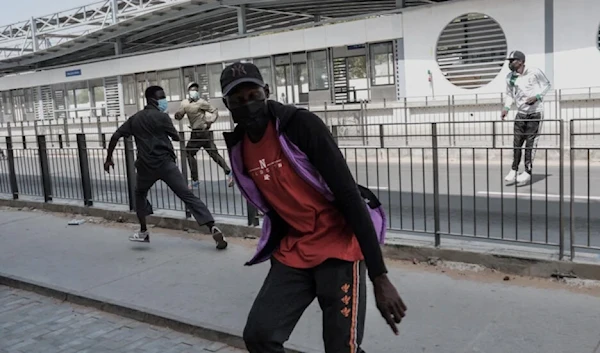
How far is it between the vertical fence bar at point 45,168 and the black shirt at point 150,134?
3.73m

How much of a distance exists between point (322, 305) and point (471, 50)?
16.9 metres

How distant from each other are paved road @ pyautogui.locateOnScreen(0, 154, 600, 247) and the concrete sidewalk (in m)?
1.00

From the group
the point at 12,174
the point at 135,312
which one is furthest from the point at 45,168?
the point at 135,312

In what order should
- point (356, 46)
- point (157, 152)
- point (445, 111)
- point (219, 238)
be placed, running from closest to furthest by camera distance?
point (219, 238)
point (157, 152)
point (445, 111)
point (356, 46)

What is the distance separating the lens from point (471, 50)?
18391mm

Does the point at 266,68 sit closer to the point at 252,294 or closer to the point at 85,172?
the point at 85,172

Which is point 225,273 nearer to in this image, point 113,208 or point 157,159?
point 157,159

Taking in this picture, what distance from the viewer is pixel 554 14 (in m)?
16.5

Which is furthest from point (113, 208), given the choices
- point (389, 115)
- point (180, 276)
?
point (389, 115)

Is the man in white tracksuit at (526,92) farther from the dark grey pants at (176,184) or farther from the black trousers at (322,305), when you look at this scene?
the black trousers at (322,305)

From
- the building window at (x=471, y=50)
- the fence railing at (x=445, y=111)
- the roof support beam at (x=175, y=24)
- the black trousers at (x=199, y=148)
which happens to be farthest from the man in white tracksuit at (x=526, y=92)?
the roof support beam at (x=175, y=24)

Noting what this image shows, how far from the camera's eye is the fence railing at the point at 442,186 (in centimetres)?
616

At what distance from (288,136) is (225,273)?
366cm

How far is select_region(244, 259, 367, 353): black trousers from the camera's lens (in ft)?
9.24
